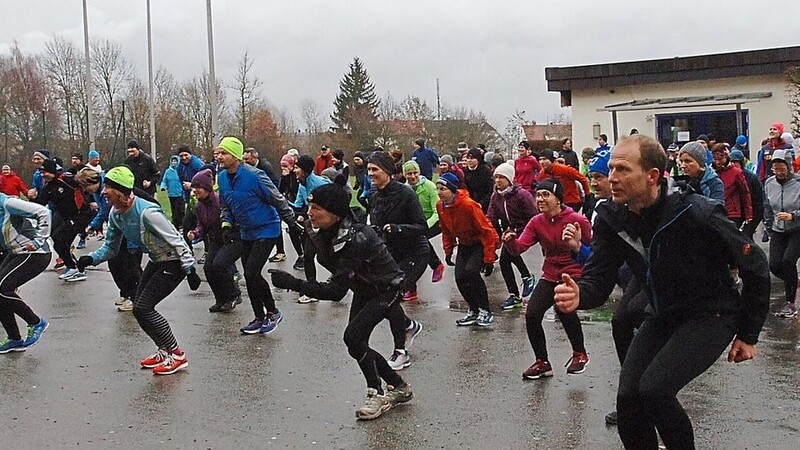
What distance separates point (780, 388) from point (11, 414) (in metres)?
5.55

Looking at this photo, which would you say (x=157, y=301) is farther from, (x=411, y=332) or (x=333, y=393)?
(x=411, y=332)

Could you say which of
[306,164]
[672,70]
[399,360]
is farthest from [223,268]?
[672,70]

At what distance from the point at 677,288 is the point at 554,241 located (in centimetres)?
318

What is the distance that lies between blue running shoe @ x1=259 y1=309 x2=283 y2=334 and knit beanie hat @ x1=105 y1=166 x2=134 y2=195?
2.14 metres

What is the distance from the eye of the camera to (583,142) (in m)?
27.9

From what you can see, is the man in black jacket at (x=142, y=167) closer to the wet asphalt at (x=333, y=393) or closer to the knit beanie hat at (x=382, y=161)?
the wet asphalt at (x=333, y=393)

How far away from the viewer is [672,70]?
86.3ft

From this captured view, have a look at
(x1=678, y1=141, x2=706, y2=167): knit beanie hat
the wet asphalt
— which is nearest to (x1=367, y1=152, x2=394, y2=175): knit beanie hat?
the wet asphalt

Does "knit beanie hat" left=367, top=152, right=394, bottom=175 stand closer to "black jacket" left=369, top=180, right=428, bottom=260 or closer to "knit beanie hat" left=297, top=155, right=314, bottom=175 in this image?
"black jacket" left=369, top=180, right=428, bottom=260

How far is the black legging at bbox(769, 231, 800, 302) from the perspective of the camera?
31.1ft

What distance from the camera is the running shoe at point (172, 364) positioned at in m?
7.70

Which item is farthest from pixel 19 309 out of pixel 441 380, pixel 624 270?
pixel 624 270

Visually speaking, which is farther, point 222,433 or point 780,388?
point 780,388

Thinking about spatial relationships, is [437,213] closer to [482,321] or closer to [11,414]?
[482,321]
